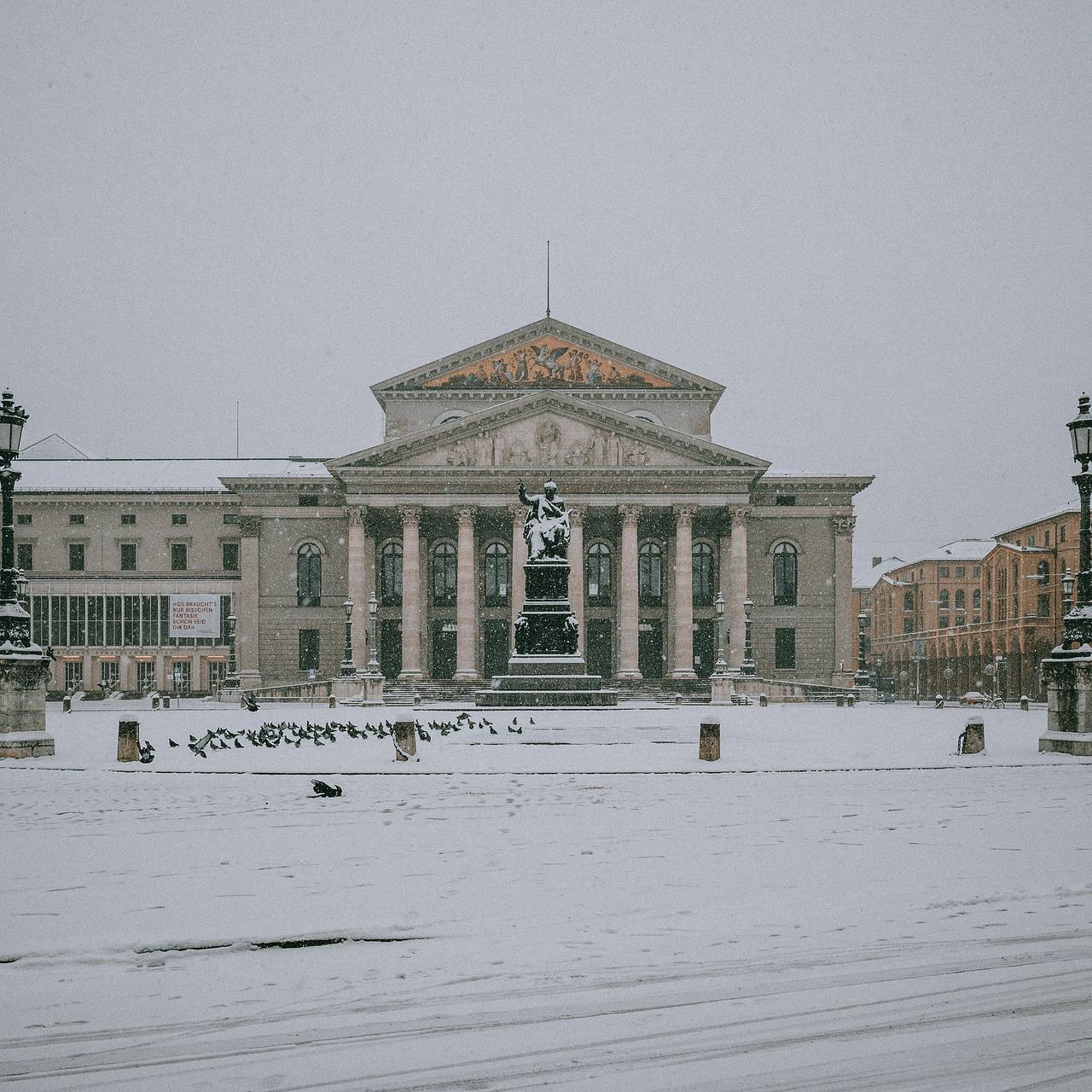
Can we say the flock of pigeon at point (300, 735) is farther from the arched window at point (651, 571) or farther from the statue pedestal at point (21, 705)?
the arched window at point (651, 571)

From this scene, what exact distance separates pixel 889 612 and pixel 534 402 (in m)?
66.4

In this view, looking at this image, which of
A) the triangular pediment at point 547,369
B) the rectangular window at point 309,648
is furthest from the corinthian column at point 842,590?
the rectangular window at point 309,648

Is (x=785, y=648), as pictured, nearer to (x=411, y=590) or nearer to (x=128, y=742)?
(x=411, y=590)

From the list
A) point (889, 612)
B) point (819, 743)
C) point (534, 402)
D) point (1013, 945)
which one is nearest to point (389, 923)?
point (1013, 945)

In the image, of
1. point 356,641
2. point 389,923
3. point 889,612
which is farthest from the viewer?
point 889,612

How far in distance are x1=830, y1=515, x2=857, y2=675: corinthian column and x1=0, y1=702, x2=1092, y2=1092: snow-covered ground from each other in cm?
5638

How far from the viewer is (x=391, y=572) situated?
7194cm

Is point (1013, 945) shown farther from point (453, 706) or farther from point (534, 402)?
point (534, 402)

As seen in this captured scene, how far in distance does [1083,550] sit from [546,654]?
17.3 meters

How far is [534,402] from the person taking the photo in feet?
210

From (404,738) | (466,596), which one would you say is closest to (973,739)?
(404,738)

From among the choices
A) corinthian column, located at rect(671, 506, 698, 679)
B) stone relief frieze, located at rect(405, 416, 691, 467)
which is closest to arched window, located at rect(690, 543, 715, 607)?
corinthian column, located at rect(671, 506, 698, 679)

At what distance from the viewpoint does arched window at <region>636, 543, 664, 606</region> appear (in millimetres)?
71625

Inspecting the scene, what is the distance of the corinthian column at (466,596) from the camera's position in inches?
2542
